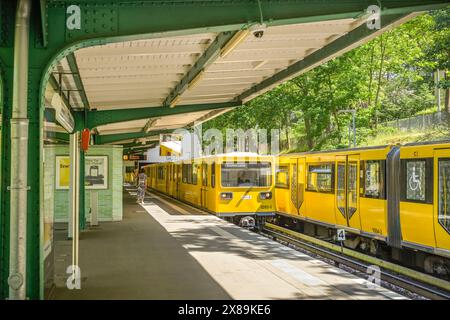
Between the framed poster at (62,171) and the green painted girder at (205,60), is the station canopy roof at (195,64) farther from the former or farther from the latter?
the framed poster at (62,171)

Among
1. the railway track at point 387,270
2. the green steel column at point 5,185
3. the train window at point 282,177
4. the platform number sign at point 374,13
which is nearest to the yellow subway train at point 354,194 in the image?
the train window at point 282,177

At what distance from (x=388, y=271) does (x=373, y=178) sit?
6.41 feet

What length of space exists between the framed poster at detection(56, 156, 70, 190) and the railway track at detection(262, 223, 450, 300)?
6.33m

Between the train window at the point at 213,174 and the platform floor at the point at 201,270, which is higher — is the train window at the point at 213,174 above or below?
above

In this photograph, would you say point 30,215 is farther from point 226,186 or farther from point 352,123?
point 352,123

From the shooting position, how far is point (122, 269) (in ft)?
30.6

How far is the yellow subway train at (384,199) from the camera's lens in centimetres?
981

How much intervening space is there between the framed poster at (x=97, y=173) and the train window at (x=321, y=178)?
590 centimetres

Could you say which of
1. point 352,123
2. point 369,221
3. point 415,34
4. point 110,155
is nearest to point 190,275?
point 369,221

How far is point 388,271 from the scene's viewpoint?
37.7 feet

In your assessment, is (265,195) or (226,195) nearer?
(226,195)

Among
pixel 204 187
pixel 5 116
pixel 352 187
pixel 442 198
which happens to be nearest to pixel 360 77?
pixel 204 187

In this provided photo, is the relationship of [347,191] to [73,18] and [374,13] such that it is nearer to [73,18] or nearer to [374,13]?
[374,13]

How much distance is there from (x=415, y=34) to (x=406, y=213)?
62.3ft
